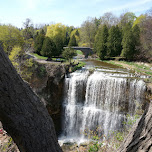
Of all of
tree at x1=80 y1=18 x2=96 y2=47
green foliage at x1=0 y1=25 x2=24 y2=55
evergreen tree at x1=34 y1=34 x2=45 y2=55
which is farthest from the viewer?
tree at x1=80 y1=18 x2=96 y2=47

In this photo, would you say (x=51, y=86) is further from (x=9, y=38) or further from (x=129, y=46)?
(x=129, y=46)

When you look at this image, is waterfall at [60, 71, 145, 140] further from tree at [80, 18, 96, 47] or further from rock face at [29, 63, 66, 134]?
tree at [80, 18, 96, 47]

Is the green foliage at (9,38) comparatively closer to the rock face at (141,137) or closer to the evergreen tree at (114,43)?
the evergreen tree at (114,43)

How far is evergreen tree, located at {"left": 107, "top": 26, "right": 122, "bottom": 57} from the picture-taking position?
941 inches

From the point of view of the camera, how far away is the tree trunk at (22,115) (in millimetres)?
1382

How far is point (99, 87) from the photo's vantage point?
38.3 ft

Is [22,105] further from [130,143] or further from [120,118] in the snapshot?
[120,118]

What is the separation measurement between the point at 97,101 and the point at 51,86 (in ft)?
15.6

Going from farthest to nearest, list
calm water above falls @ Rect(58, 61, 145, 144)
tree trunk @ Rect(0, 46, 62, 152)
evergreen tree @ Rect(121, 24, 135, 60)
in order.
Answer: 1. evergreen tree @ Rect(121, 24, 135, 60)
2. calm water above falls @ Rect(58, 61, 145, 144)
3. tree trunk @ Rect(0, 46, 62, 152)

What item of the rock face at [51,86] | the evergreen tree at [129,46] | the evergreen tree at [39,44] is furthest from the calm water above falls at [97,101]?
the evergreen tree at [39,44]

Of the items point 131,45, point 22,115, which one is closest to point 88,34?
point 131,45

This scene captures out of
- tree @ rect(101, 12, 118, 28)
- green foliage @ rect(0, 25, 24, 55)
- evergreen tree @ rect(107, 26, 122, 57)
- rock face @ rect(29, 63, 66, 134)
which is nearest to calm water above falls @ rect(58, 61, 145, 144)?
rock face @ rect(29, 63, 66, 134)

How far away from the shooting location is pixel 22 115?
1.52 m

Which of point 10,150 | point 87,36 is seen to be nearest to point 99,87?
point 10,150
